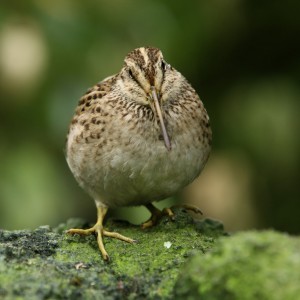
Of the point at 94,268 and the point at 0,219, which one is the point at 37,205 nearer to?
the point at 0,219

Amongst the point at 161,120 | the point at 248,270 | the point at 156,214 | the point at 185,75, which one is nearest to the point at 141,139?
the point at 161,120

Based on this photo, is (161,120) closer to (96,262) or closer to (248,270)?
(96,262)

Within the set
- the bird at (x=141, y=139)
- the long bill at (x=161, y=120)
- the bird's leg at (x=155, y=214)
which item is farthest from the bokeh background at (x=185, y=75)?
the long bill at (x=161, y=120)

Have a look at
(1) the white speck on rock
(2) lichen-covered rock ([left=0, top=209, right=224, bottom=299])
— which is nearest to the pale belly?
(2) lichen-covered rock ([left=0, top=209, right=224, bottom=299])

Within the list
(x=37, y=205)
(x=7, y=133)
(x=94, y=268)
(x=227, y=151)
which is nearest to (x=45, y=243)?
(x=94, y=268)

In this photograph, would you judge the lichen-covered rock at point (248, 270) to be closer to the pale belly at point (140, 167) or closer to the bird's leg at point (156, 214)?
the pale belly at point (140, 167)
